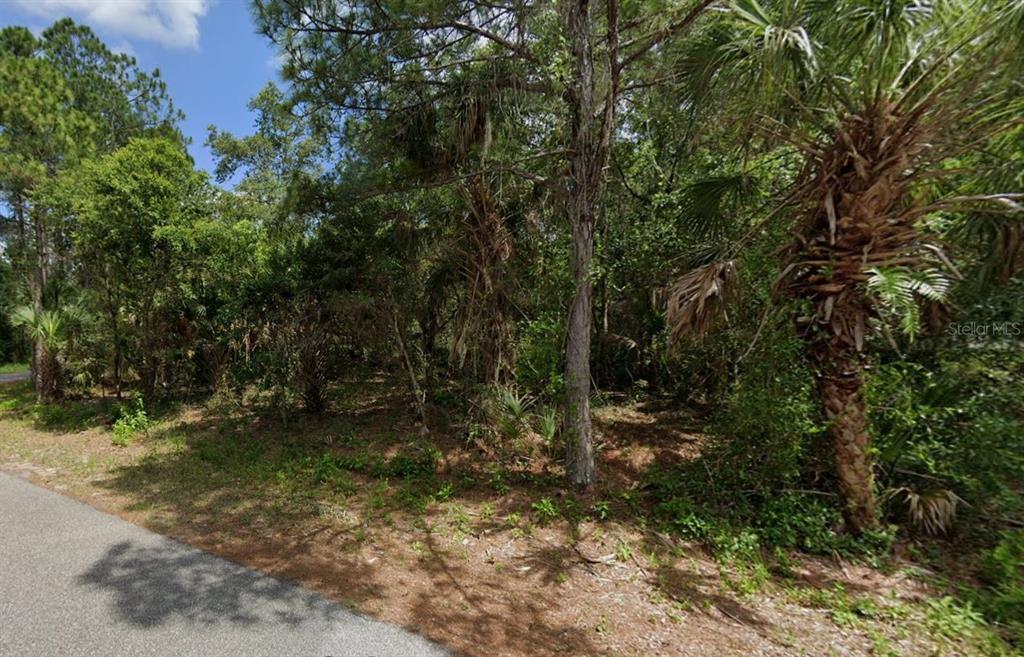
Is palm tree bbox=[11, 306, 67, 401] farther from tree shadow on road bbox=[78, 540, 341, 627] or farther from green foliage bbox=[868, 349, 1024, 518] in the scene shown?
green foliage bbox=[868, 349, 1024, 518]

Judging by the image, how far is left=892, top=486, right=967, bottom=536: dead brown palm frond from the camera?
14.4ft

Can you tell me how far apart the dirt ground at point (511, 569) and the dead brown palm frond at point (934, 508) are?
25.0 inches

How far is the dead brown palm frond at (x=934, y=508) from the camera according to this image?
438 cm

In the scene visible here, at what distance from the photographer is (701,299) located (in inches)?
177

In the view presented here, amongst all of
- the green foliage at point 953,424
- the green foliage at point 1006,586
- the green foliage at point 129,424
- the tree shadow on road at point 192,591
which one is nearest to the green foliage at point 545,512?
the tree shadow on road at point 192,591

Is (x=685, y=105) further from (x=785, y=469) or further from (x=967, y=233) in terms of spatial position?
(x=785, y=469)

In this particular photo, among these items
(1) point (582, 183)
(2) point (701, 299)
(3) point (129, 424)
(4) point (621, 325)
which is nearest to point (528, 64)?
(1) point (582, 183)

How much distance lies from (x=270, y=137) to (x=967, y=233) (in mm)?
17121

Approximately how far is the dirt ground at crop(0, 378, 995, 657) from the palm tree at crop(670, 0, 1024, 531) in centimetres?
124

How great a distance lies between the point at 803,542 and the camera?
446 cm

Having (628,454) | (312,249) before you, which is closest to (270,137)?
(312,249)

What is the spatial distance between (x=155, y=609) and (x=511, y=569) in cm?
263

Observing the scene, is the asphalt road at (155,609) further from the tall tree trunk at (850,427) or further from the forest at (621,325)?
the tall tree trunk at (850,427)

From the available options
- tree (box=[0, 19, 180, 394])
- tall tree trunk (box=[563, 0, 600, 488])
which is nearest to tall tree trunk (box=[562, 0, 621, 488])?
tall tree trunk (box=[563, 0, 600, 488])
